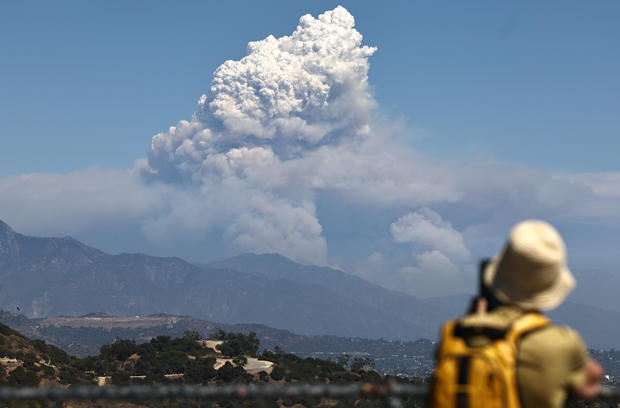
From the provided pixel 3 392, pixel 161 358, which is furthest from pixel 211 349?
pixel 3 392

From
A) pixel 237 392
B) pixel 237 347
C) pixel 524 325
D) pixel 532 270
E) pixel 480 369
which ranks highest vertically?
pixel 237 347

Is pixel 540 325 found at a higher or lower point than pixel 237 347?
lower

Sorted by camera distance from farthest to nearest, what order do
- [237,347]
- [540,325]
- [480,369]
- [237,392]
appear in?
[237,347], [237,392], [540,325], [480,369]

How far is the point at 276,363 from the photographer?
103m

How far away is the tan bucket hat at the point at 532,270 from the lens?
3.31 m

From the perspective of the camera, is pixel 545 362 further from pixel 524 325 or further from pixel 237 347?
pixel 237 347

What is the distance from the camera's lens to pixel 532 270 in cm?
335

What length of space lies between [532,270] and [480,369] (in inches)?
21.0

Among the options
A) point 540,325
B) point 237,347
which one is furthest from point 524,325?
point 237,347

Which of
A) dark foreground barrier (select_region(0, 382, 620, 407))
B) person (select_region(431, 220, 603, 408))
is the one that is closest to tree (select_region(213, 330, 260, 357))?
dark foreground barrier (select_region(0, 382, 620, 407))

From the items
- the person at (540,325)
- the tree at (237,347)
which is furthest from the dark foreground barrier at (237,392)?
the tree at (237,347)

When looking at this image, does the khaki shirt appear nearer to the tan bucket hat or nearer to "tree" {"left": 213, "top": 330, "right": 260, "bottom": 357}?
the tan bucket hat

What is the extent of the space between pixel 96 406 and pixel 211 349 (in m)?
46.2

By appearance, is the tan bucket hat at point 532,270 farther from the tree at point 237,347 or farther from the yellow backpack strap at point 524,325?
the tree at point 237,347
